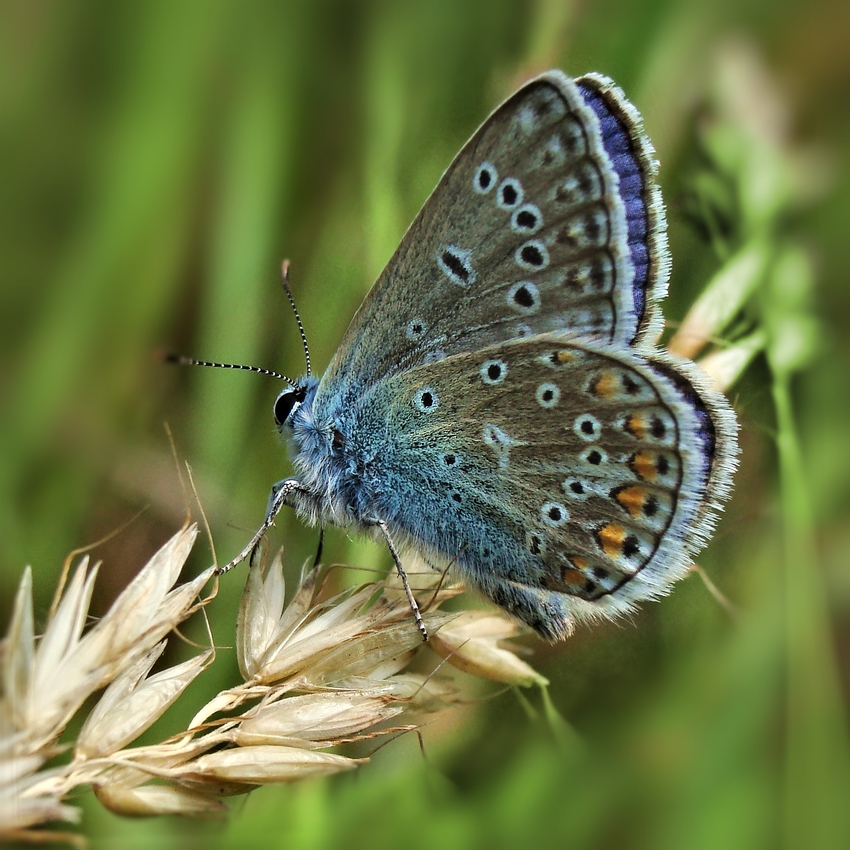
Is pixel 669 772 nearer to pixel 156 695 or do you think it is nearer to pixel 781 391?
pixel 781 391

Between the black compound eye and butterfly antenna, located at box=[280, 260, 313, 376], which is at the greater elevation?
butterfly antenna, located at box=[280, 260, 313, 376]

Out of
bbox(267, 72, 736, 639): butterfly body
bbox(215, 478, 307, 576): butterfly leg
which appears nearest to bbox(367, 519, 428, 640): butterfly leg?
bbox(267, 72, 736, 639): butterfly body

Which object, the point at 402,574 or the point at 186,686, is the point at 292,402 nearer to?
the point at 402,574

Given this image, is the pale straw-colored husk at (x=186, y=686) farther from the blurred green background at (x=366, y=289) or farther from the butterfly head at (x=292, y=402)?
the butterfly head at (x=292, y=402)

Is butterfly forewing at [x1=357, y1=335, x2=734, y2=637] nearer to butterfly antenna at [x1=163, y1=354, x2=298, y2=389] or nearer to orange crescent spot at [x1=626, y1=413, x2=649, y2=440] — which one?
orange crescent spot at [x1=626, y1=413, x2=649, y2=440]

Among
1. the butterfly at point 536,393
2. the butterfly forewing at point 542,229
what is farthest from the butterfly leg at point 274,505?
the butterfly forewing at point 542,229

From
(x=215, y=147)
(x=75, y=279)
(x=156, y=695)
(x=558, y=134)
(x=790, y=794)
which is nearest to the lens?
(x=156, y=695)

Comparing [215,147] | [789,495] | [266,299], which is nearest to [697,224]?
[789,495]
